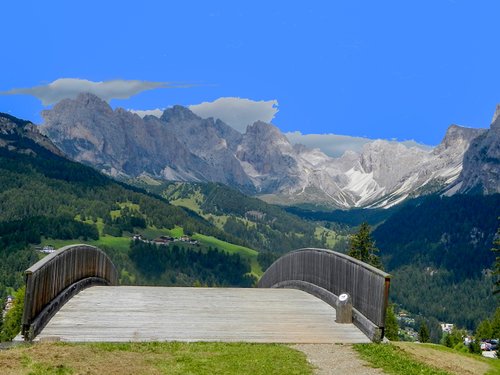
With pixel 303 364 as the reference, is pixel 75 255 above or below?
above

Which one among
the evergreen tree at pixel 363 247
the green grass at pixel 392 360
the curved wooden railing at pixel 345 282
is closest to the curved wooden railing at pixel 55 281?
the green grass at pixel 392 360

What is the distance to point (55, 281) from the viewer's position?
1794 cm

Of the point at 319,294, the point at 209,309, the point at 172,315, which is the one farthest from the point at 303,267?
the point at 172,315

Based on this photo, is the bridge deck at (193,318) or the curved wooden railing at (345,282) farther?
the curved wooden railing at (345,282)

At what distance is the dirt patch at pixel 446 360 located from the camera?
543 inches

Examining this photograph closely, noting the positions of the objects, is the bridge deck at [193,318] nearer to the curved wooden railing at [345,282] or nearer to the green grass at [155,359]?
the curved wooden railing at [345,282]

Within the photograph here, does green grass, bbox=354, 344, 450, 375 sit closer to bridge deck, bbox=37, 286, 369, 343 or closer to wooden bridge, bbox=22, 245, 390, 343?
wooden bridge, bbox=22, 245, 390, 343

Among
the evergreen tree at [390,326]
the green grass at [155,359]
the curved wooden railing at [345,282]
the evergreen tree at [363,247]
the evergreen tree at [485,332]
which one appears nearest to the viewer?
the green grass at [155,359]

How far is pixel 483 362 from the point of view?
15.6 meters

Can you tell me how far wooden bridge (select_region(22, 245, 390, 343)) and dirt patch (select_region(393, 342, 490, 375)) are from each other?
1.06 m

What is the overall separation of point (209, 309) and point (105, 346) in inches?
249

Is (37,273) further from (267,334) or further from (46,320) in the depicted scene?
(267,334)

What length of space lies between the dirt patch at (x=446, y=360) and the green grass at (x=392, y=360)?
353 millimetres

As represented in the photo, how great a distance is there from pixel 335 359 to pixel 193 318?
5.80 meters
